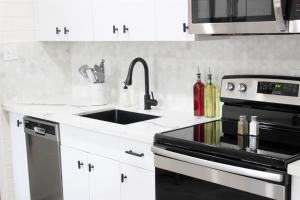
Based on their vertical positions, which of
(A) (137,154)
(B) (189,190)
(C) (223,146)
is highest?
(C) (223,146)

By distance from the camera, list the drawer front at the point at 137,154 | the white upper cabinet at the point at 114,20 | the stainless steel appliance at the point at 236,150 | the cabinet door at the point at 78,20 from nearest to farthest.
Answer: the stainless steel appliance at the point at 236,150
the drawer front at the point at 137,154
the white upper cabinet at the point at 114,20
the cabinet door at the point at 78,20

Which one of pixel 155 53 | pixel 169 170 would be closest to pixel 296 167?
pixel 169 170

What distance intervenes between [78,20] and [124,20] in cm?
48

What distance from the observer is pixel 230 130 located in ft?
7.69

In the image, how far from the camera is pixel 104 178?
2.66m

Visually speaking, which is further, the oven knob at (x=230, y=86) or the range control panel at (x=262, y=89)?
the oven knob at (x=230, y=86)

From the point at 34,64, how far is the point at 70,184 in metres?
1.08

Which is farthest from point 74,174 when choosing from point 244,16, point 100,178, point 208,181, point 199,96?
point 244,16

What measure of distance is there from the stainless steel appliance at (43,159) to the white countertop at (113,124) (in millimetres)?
76

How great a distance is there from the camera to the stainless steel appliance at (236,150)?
179 cm

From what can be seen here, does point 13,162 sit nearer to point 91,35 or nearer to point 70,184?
point 70,184

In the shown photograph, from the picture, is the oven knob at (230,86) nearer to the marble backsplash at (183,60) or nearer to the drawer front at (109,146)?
the marble backsplash at (183,60)

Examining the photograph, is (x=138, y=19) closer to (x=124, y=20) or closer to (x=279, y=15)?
(x=124, y=20)

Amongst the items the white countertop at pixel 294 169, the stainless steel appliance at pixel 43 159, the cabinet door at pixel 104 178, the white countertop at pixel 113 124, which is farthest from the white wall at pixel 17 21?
the white countertop at pixel 294 169
